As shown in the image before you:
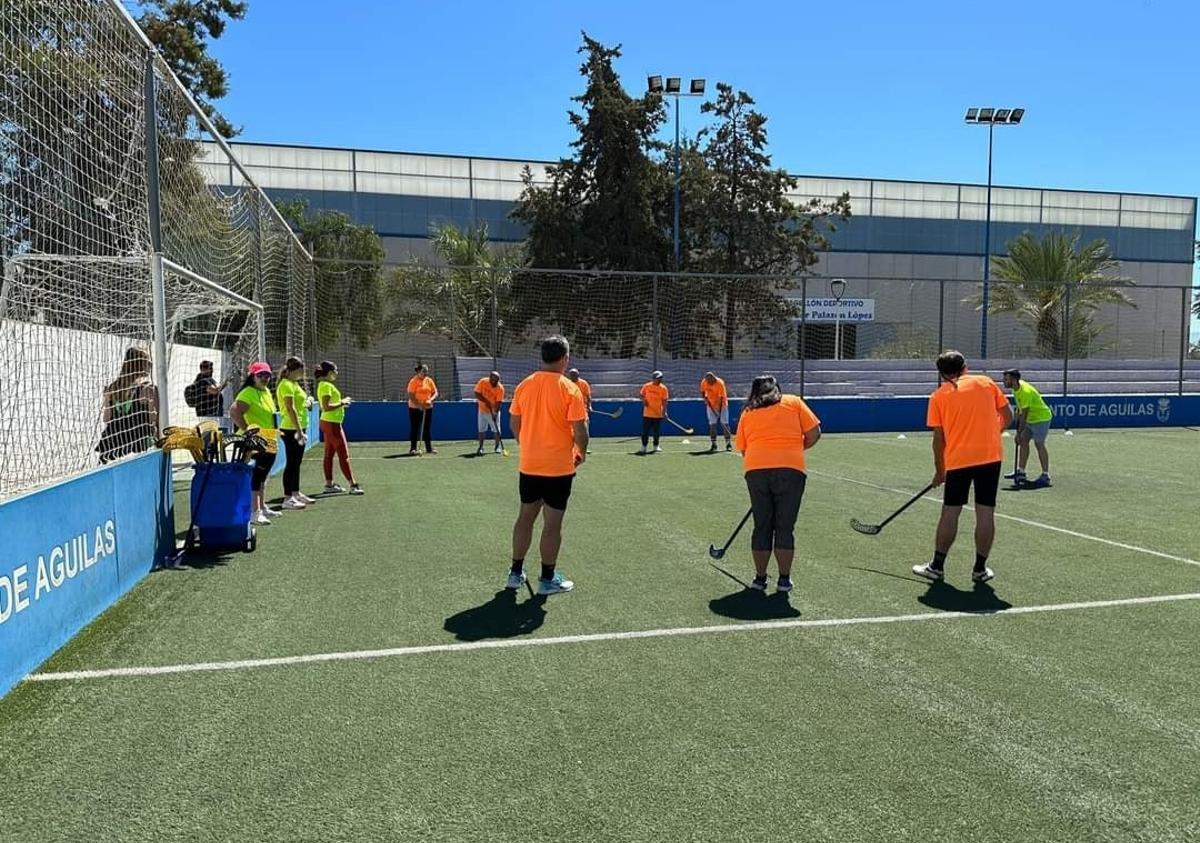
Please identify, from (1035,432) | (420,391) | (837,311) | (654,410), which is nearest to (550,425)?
(1035,432)

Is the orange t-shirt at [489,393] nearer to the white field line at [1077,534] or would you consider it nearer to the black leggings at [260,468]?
the white field line at [1077,534]

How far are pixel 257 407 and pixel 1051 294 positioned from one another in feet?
101

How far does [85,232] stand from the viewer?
6.63m

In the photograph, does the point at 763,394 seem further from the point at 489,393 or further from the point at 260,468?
the point at 489,393

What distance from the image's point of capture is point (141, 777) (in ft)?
11.2

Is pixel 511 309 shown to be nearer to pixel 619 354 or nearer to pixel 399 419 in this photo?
pixel 619 354

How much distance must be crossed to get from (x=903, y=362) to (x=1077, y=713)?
961 inches

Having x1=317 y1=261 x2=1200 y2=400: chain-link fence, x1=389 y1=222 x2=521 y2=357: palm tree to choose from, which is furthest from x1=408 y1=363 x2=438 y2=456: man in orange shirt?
x1=389 y1=222 x2=521 y2=357: palm tree

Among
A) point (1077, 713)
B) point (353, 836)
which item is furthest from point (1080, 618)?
point (353, 836)

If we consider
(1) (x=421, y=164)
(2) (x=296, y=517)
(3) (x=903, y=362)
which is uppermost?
(1) (x=421, y=164)

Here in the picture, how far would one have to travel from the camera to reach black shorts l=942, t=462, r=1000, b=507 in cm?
648

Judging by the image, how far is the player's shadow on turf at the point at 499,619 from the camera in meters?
5.28

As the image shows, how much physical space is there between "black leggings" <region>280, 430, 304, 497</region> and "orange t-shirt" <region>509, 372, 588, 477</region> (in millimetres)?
4689

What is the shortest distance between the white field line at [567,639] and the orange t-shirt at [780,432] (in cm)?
115
